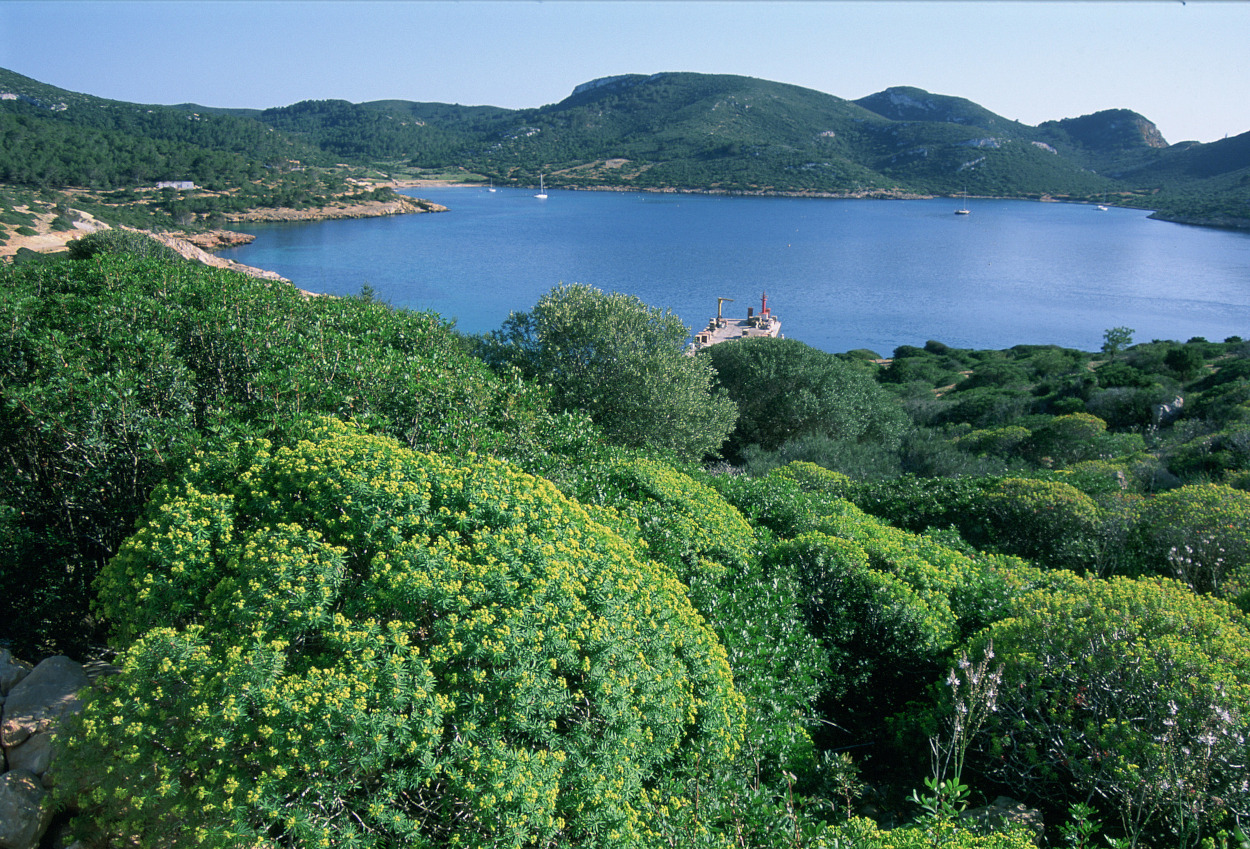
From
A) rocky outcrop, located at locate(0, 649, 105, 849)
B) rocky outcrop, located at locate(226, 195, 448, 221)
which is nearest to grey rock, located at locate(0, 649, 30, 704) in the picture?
rocky outcrop, located at locate(0, 649, 105, 849)

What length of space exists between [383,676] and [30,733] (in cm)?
354

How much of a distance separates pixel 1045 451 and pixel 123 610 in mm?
22625

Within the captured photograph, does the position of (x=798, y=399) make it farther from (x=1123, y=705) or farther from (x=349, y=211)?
(x=349, y=211)

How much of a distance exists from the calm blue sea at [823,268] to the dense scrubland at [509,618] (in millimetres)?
36762

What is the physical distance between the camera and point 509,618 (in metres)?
4.90

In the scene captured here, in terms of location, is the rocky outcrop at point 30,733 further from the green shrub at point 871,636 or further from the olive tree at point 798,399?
the olive tree at point 798,399

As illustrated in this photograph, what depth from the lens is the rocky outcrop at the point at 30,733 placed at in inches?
203

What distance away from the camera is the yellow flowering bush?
4.39m

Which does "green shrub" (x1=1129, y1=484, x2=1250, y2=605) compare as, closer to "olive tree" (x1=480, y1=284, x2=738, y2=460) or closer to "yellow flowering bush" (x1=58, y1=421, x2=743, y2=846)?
"yellow flowering bush" (x1=58, y1=421, x2=743, y2=846)

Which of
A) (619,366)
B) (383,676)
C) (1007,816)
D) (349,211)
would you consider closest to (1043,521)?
(1007,816)

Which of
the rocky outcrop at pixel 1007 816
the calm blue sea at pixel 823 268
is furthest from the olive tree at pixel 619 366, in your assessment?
the calm blue sea at pixel 823 268

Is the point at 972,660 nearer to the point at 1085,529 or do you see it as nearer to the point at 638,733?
the point at 638,733

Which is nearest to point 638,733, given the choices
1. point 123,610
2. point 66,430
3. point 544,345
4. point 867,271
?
point 123,610

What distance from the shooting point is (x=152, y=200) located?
295 ft
